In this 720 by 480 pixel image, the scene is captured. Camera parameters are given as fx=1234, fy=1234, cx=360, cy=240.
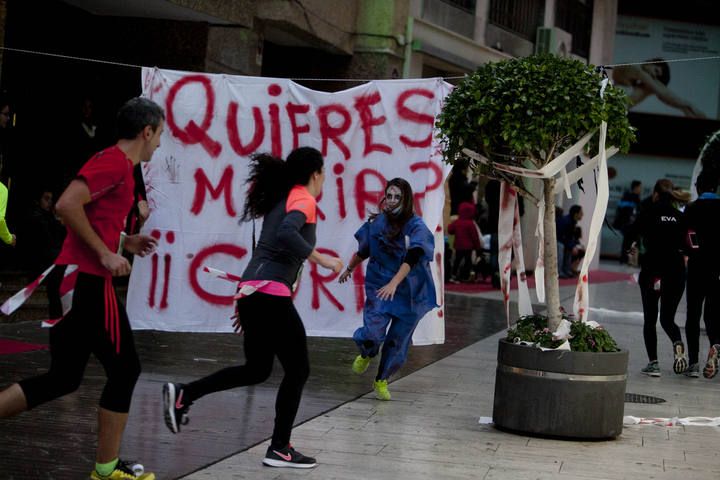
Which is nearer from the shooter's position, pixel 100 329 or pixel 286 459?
pixel 100 329

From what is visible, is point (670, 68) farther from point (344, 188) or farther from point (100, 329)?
point (100, 329)

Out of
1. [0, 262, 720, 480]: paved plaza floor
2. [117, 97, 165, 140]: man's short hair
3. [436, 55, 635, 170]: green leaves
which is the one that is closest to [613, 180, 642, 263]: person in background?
[0, 262, 720, 480]: paved plaza floor

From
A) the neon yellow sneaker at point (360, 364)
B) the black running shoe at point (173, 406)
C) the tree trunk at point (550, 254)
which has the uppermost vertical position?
the tree trunk at point (550, 254)

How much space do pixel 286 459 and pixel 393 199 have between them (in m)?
2.82

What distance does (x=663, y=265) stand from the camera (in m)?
11.0

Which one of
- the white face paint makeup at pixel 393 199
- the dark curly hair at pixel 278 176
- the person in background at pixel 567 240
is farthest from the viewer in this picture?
the person in background at pixel 567 240

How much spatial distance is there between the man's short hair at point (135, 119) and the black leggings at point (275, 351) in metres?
1.12

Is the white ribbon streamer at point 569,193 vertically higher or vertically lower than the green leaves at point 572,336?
higher

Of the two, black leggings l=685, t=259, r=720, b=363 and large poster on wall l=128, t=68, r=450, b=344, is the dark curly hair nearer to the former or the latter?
large poster on wall l=128, t=68, r=450, b=344

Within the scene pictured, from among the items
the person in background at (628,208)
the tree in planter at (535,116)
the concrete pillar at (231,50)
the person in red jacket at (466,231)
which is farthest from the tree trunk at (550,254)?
the person in background at (628,208)

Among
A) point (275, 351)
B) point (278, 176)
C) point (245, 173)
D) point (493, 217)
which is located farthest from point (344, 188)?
point (493, 217)

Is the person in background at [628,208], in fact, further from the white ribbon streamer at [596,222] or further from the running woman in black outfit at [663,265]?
the white ribbon streamer at [596,222]

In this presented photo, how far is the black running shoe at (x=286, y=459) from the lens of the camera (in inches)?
251

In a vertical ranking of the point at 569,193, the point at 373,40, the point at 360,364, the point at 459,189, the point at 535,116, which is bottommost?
the point at 360,364
